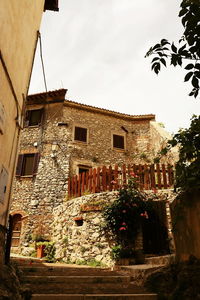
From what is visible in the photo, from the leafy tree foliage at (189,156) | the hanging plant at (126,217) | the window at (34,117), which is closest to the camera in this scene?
the leafy tree foliage at (189,156)

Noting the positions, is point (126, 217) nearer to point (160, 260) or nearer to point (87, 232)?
point (87, 232)

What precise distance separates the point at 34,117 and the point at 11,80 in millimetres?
11616

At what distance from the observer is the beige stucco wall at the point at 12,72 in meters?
3.85

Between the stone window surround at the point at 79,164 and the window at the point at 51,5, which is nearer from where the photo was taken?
the window at the point at 51,5

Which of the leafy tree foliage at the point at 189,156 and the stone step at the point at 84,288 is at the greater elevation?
Answer: the leafy tree foliage at the point at 189,156

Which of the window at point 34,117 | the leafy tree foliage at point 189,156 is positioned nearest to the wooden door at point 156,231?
the leafy tree foliage at point 189,156

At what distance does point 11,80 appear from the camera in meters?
4.24

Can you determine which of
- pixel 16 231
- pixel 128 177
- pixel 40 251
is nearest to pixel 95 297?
pixel 128 177

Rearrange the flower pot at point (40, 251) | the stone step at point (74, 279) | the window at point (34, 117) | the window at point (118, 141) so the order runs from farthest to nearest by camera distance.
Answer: the window at point (118, 141), the window at point (34, 117), the flower pot at point (40, 251), the stone step at point (74, 279)

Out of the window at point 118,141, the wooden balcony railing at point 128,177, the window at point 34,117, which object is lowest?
the wooden balcony railing at point 128,177

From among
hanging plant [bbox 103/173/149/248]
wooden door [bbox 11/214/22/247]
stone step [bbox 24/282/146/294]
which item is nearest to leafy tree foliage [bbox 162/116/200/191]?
stone step [bbox 24/282/146/294]

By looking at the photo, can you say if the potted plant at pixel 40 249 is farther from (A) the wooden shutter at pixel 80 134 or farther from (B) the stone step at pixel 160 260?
(A) the wooden shutter at pixel 80 134

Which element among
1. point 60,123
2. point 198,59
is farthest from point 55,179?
point 198,59

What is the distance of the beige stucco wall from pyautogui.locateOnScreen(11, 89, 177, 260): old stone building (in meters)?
8.19
